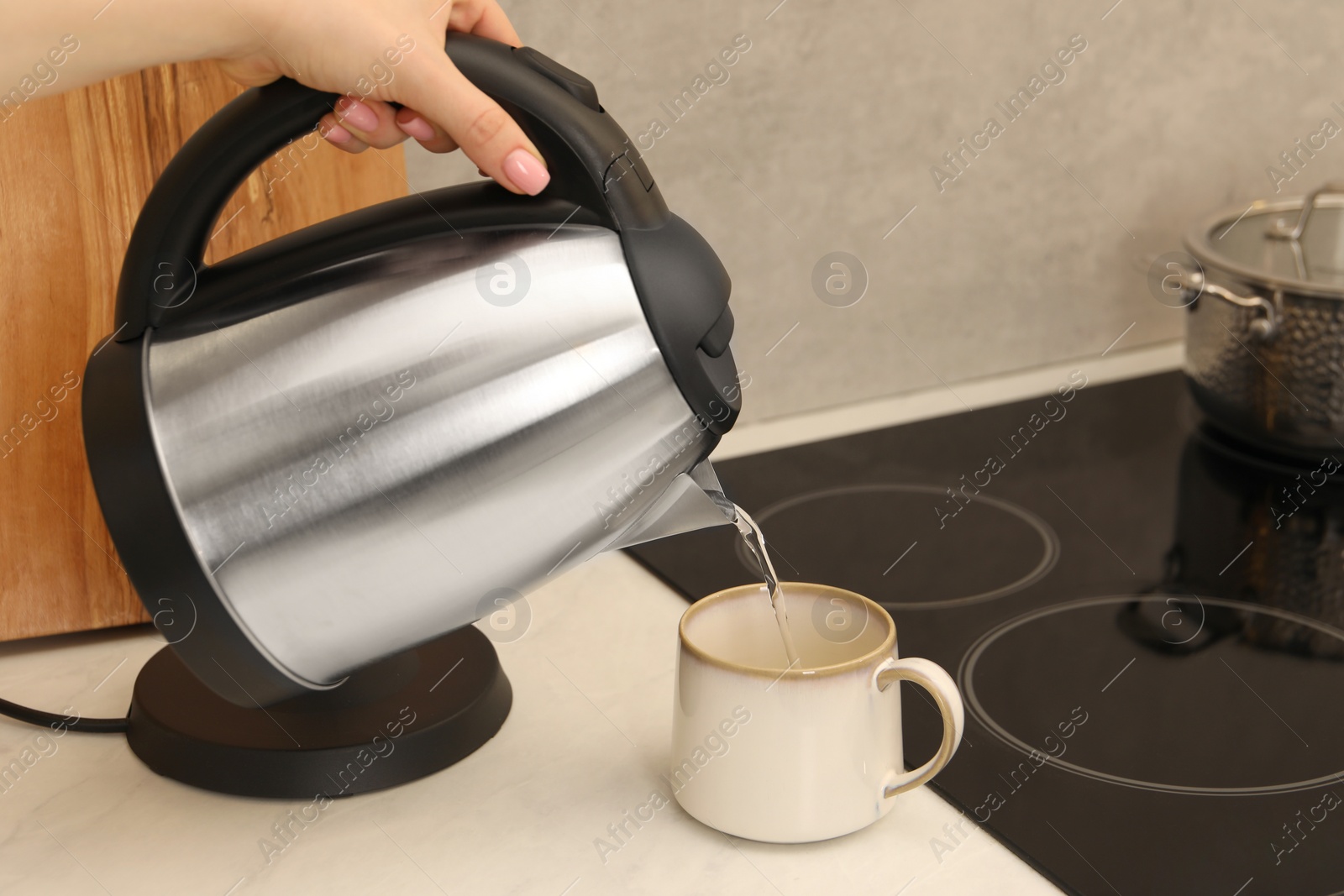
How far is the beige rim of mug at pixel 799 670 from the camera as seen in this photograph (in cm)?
50

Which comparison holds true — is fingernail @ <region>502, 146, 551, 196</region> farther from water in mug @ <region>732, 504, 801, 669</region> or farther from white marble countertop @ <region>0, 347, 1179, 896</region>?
white marble countertop @ <region>0, 347, 1179, 896</region>

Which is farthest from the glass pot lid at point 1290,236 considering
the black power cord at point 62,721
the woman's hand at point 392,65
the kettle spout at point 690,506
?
the black power cord at point 62,721

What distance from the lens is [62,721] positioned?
635 mm

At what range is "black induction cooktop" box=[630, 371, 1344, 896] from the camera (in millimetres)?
549

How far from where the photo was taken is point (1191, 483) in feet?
3.07

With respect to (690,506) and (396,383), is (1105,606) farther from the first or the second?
(396,383)

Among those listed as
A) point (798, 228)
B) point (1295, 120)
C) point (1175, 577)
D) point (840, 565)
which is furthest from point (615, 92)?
point (1295, 120)

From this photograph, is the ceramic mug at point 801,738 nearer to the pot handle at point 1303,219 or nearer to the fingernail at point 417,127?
the fingernail at point 417,127

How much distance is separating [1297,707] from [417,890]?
448 mm

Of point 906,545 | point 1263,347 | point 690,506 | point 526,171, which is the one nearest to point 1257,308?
point 1263,347

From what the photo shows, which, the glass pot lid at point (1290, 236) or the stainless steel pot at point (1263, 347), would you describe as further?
the glass pot lid at point (1290, 236)

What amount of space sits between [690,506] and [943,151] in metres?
0.54

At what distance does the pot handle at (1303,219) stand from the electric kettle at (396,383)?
0.74 metres

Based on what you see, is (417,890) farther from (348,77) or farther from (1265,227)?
(1265,227)
